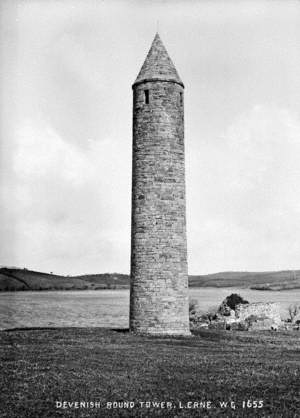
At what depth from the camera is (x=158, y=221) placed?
63.1 ft

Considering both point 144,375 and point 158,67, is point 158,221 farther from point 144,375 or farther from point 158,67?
point 144,375

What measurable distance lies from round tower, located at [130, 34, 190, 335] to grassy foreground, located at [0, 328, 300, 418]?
128 cm

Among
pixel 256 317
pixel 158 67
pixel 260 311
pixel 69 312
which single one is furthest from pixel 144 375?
pixel 69 312

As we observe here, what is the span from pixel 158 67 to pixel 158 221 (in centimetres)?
563

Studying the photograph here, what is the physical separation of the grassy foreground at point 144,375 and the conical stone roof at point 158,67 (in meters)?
9.02

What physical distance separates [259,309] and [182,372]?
1793 centimetres

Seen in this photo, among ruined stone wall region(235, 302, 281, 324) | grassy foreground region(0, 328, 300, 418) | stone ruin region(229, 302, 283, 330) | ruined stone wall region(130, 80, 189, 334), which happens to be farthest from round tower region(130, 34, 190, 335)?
ruined stone wall region(235, 302, 281, 324)

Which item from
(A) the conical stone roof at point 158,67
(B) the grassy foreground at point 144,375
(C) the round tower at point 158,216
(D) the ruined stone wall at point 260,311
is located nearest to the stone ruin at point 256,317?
(D) the ruined stone wall at point 260,311

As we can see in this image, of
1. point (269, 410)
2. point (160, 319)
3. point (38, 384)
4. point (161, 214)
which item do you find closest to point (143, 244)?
point (161, 214)

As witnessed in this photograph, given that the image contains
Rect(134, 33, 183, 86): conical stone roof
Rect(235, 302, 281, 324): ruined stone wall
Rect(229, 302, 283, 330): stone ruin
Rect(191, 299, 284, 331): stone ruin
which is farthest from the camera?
Rect(235, 302, 281, 324): ruined stone wall

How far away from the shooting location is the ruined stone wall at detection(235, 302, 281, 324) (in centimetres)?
2850

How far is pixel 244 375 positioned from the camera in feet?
38.1

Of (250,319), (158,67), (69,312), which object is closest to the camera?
(158,67)

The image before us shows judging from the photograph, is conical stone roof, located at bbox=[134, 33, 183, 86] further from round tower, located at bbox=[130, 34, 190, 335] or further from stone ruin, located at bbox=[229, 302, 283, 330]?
stone ruin, located at bbox=[229, 302, 283, 330]
